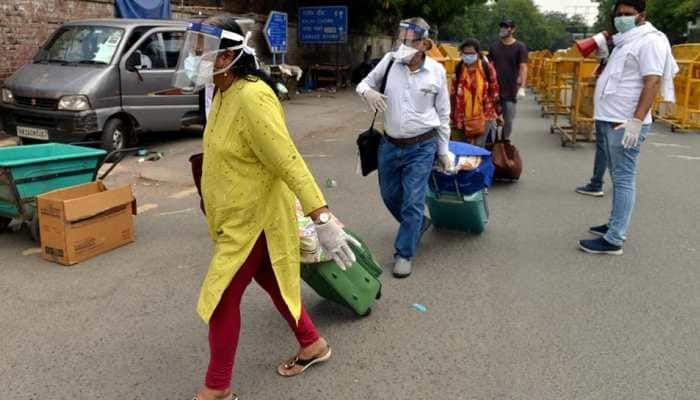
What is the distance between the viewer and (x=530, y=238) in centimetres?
567

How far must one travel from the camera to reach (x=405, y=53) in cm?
457

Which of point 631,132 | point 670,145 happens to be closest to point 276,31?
point 670,145

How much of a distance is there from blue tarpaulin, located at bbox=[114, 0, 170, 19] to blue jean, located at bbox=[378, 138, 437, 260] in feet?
33.8

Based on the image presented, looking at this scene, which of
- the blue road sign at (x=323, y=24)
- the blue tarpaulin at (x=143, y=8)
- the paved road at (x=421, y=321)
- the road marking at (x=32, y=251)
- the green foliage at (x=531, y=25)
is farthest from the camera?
the green foliage at (x=531, y=25)

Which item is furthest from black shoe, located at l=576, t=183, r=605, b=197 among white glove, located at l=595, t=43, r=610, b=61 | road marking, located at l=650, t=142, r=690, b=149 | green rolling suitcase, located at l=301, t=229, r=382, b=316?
road marking, located at l=650, t=142, r=690, b=149

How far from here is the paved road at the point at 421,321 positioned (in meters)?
3.27

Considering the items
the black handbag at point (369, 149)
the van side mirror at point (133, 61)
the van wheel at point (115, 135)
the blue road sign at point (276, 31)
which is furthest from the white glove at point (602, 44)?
the blue road sign at point (276, 31)

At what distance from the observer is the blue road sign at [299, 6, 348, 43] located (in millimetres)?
21078

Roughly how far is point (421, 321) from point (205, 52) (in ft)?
7.00

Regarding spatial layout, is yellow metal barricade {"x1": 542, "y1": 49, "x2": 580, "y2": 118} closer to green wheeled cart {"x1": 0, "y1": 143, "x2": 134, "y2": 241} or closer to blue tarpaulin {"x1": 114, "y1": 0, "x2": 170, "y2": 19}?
blue tarpaulin {"x1": 114, "y1": 0, "x2": 170, "y2": 19}

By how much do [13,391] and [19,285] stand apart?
5.06 ft

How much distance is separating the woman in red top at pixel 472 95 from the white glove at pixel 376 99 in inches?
100

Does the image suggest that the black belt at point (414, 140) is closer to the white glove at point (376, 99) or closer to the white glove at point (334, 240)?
the white glove at point (376, 99)

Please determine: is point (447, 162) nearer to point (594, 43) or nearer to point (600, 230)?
point (600, 230)
